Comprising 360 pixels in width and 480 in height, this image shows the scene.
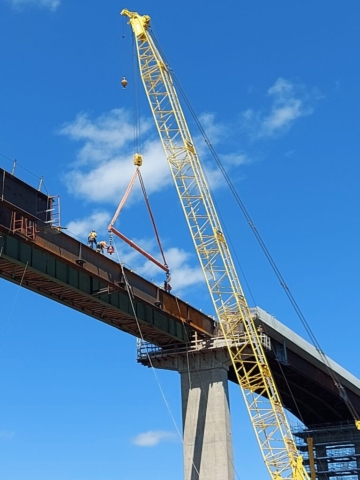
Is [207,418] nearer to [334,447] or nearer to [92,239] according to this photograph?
[92,239]

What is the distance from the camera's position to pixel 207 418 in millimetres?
57406

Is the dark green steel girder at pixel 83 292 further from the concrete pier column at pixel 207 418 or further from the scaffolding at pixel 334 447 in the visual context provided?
the scaffolding at pixel 334 447

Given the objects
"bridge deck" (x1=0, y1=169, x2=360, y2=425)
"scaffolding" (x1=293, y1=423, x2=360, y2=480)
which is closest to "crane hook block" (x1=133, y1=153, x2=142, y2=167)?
"bridge deck" (x1=0, y1=169, x2=360, y2=425)

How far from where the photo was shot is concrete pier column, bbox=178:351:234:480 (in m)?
56.1

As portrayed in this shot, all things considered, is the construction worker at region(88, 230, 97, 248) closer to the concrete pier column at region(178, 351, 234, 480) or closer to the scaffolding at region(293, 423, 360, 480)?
the concrete pier column at region(178, 351, 234, 480)

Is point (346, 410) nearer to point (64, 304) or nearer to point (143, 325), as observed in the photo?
point (143, 325)

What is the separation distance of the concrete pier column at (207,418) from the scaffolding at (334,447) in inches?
1632

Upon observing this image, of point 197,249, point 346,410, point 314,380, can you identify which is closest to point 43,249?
point 197,249

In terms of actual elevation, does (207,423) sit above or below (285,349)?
below

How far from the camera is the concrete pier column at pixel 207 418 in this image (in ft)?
184

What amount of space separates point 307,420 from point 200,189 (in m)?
47.7

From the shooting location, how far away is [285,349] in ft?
229

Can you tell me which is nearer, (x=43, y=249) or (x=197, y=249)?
(x=43, y=249)

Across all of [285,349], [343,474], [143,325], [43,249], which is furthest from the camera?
[343,474]
